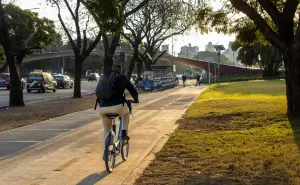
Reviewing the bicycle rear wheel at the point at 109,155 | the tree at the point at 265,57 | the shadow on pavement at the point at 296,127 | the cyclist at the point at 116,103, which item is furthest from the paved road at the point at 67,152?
the tree at the point at 265,57

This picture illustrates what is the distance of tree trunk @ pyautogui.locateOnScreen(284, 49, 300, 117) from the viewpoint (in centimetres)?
1371

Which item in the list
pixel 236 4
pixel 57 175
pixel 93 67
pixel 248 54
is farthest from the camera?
pixel 93 67

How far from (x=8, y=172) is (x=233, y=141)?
492 cm

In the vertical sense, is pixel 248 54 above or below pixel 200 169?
above

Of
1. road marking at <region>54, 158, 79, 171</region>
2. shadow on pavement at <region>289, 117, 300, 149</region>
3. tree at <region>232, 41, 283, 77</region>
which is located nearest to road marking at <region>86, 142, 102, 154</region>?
road marking at <region>54, 158, 79, 171</region>

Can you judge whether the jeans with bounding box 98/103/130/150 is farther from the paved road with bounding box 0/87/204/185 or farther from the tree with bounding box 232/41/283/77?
the tree with bounding box 232/41/283/77

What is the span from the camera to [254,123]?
13508 mm

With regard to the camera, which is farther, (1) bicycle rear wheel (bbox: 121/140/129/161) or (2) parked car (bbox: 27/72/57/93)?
(2) parked car (bbox: 27/72/57/93)

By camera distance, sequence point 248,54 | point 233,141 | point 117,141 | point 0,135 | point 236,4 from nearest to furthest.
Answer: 1. point 117,141
2. point 233,141
3. point 0,135
4. point 236,4
5. point 248,54

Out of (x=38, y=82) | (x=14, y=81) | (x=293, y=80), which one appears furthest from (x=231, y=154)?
(x=38, y=82)

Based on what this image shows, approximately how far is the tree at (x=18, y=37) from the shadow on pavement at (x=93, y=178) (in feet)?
52.3

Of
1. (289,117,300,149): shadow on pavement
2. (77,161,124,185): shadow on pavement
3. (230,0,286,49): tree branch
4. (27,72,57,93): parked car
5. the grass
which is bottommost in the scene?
(77,161,124,185): shadow on pavement

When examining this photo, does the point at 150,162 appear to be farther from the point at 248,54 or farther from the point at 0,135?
the point at 248,54

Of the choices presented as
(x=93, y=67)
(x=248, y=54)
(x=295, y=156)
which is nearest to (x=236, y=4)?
(x=295, y=156)
